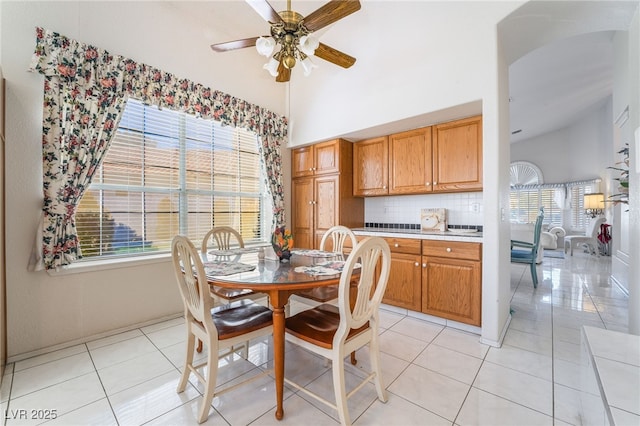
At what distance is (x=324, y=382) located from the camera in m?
1.76

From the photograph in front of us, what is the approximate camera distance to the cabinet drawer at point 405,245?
2.79m

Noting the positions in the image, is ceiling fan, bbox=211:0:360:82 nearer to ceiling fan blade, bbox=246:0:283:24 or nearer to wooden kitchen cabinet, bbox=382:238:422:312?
ceiling fan blade, bbox=246:0:283:24

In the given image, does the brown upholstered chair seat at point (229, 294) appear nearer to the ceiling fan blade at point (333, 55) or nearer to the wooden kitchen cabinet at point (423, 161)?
the ceiling fan blade at point (333, 55)

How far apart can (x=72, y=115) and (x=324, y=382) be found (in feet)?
9.36

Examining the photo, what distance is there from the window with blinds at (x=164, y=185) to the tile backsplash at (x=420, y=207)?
180 centimetres

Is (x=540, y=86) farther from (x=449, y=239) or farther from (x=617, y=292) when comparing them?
(x=449, y=239)

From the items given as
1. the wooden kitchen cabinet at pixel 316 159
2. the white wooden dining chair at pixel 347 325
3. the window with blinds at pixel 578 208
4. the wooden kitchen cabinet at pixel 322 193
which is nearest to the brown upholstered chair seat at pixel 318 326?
the white wooden dining chair at pixel 347 325

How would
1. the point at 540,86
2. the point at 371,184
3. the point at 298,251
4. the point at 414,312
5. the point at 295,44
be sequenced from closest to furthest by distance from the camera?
the point at 295,44, the point at 298,251, the point at 414,312, the point at 371,184, the point at 540,86

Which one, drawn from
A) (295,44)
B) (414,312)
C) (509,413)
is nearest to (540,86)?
(414,312)

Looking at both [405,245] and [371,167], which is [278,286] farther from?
[371,167]

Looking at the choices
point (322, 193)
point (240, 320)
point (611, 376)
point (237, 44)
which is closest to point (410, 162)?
point (322, 193)

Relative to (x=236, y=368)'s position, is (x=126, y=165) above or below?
above

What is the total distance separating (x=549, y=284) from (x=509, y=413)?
3556mm

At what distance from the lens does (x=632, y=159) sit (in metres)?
1.94
